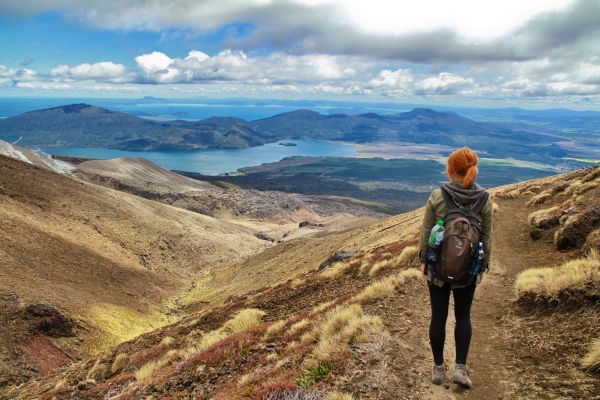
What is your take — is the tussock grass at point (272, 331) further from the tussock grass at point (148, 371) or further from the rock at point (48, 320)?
the rock at point (48, 320)

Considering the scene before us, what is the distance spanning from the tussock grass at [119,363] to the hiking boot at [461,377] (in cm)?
1275

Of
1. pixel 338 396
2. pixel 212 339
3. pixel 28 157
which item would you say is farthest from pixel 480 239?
pixel 28 157

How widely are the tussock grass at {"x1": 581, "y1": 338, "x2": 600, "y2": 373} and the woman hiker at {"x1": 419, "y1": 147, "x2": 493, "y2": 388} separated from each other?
1.86 meters

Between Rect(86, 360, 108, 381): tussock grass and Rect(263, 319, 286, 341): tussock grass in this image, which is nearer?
Rect(263, 319, 286, 341): tussock grass

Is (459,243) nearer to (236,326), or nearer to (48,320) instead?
(236,326)

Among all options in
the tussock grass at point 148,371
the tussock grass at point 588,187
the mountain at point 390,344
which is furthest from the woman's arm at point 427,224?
the tussock grass at point 588,187

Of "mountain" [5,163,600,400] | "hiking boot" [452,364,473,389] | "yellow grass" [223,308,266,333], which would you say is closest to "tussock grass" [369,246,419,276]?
"mountain" [5,163,600,400]

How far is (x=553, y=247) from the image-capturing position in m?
15.8

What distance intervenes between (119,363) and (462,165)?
14767 mm

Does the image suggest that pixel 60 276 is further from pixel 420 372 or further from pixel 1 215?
pixel 420 372

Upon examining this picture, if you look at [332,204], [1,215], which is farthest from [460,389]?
[332,204]

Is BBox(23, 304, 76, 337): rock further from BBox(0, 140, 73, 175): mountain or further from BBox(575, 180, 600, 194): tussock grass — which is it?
BBox(0, 140, 73, 175): mountain

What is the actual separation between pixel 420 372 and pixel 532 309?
4096mm

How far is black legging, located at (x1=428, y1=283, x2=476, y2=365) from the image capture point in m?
6.39
